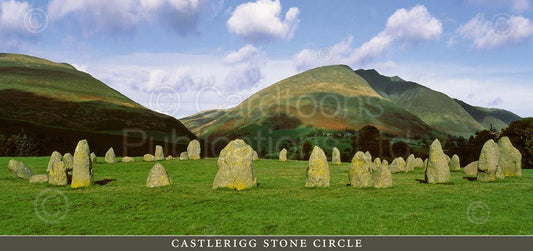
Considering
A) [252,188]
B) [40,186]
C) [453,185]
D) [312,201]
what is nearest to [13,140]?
[40,186]

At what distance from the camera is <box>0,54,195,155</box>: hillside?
102250 mm

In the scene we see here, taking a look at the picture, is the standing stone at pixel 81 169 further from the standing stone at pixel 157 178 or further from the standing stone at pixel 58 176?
the standing stone at pixel 157 178

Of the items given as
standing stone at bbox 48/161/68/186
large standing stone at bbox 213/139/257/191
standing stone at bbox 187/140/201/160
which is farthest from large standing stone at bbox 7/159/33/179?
standing stone at bbox 187/140/201/160

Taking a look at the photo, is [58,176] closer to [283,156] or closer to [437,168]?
[437,168]

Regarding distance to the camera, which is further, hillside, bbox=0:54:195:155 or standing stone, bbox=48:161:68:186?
hillside, bbox=0:54:195:155

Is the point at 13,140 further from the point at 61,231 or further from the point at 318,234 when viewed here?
the point at 318,234

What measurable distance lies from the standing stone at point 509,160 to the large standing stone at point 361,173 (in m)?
13.0

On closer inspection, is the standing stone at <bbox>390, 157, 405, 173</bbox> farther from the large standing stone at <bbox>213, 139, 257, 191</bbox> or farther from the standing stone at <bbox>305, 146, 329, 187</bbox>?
the large standing stone at <bbox>213, 139, 257, 191</bbox>

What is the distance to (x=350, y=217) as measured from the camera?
13.6 metres

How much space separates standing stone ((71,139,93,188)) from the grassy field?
67 cm

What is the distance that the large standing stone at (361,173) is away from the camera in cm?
2119

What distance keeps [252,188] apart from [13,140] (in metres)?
50.4

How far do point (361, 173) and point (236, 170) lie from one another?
7263 millimetres
